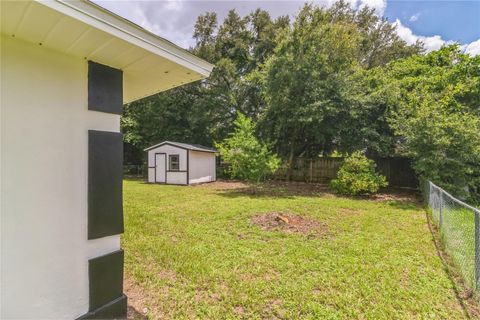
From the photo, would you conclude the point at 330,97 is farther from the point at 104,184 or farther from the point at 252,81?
the point at 104,184

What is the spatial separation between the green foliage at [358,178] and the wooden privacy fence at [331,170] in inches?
133

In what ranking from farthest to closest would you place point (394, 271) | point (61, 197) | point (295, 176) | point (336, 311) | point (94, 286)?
point (295, 176), point (394, 271), point (336, 311), point (94, 286), point (61, 197)

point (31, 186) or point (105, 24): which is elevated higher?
point (105, 24)

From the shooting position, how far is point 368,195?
9.71m

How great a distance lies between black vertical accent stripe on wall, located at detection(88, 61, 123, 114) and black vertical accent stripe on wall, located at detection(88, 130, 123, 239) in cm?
22

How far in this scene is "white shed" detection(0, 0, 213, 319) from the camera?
1.66 metres

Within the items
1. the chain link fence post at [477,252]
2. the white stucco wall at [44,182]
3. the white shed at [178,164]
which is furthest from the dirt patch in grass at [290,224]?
the white shed at [178,164]

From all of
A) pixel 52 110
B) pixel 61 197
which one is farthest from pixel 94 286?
pixel 52 110

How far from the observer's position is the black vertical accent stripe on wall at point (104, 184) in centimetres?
204

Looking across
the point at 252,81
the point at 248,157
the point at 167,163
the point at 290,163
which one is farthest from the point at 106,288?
the point at 252,81

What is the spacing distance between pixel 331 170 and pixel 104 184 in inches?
541

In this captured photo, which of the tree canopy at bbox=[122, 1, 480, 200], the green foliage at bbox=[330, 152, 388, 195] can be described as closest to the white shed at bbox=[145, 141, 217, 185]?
the tree canopy at bbox=[122, 1, 480, 200]

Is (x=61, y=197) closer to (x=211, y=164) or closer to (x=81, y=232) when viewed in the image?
(x=81, y=232)

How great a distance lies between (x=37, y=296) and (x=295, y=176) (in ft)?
46.9
